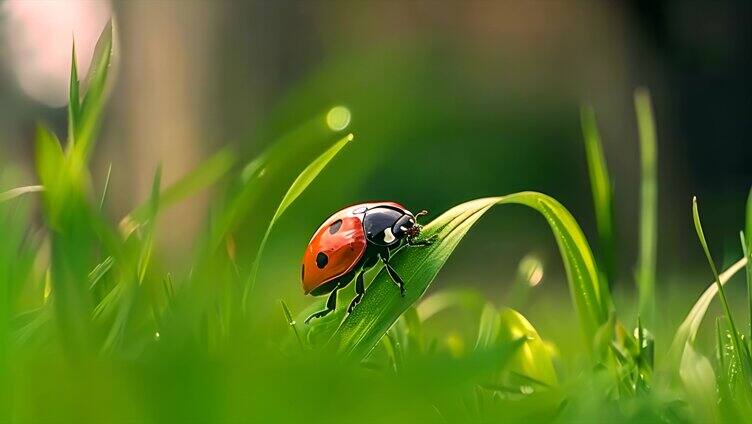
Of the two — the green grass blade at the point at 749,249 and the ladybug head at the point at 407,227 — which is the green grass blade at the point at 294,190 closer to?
the ladybug head at the point at 407,227

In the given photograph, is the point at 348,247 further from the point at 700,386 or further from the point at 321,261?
the point at 700,386


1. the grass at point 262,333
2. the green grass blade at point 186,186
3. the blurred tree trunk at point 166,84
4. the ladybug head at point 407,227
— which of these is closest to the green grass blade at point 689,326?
the grass at point 262,333

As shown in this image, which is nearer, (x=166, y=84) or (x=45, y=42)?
(x=166, y=84)

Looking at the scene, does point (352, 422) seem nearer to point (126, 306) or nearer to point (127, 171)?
point (126, 306)

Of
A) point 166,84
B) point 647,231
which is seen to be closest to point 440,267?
point 647,231

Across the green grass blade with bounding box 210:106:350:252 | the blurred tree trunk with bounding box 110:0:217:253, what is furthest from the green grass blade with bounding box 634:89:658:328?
the blurred tree trunk with bounding box 110:0:217:253

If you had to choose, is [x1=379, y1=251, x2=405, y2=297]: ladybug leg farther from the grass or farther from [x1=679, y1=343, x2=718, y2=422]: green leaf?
[x1=679, y1=343, x2=718, y2=422]: green leaf

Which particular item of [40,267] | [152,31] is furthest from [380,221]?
[152,31]
